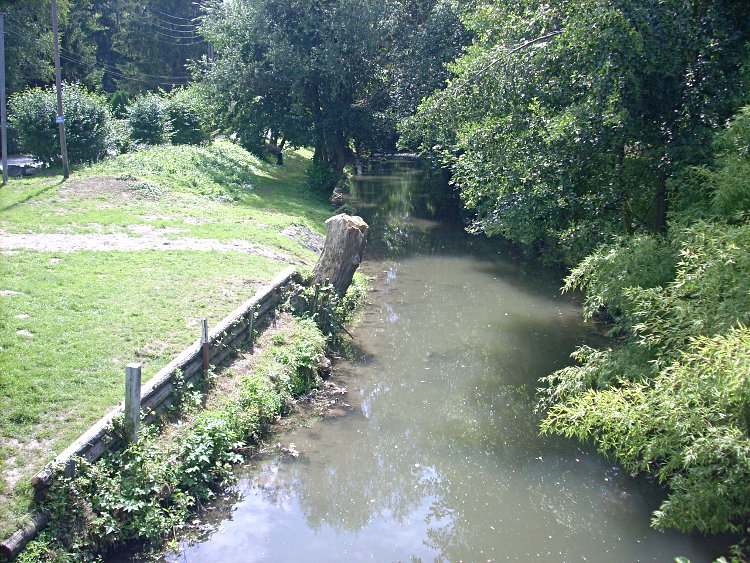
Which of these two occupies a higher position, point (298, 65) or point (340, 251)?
point (298, 65)

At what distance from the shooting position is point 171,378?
26.1ft

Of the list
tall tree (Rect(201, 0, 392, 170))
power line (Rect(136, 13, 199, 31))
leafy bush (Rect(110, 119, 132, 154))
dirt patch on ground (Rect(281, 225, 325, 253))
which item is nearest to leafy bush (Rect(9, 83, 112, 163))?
leafy bush (Rect(110, 119, 132, 154))

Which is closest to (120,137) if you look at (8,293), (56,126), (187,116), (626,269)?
(56,126)

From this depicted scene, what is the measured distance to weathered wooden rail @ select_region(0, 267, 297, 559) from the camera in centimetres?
574

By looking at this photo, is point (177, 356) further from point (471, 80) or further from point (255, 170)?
point (255, 170)

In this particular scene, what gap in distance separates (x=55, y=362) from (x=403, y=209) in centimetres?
2323

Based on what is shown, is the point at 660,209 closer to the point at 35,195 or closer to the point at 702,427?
the point at 702,427

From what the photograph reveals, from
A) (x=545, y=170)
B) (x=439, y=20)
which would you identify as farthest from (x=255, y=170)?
(x=545, y=170)

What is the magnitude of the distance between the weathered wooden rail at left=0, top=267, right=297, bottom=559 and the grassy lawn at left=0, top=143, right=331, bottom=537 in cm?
18

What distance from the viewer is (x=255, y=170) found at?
27531mm

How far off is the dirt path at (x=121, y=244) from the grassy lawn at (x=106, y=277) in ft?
0.13

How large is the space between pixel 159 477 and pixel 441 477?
3.57m

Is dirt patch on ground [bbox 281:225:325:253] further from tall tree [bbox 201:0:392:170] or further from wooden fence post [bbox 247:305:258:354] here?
tall tree [bbox 201:0:392:170]

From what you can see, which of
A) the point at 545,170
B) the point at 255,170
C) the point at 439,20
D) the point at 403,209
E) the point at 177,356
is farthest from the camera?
the point at 403,209
